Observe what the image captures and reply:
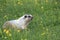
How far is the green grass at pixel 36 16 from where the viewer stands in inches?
315

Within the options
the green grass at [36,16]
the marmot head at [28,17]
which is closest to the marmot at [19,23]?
the marmot head at [28,17]

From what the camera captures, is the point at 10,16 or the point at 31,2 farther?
the point at 31,2

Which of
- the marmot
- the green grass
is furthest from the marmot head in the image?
the green grass

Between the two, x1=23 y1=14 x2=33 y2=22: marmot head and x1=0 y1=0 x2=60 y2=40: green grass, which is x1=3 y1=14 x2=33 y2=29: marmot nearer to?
x1=23 y1=14 x2=33 y2=22: marmot head

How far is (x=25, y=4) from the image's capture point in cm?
1220

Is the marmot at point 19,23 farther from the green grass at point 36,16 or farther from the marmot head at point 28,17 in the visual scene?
the green grass at point 36,16

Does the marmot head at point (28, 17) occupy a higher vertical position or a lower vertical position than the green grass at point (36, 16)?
higher

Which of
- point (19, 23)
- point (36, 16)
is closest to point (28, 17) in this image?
point (19, 23)


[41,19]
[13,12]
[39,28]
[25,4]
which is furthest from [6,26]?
[25,4]

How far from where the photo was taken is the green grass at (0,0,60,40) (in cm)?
801

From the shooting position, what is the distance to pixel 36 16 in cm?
1063

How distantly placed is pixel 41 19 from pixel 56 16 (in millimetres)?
761

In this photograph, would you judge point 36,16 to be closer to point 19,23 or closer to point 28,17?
point 28,17

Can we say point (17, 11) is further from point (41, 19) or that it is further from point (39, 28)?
point (39, 28)
